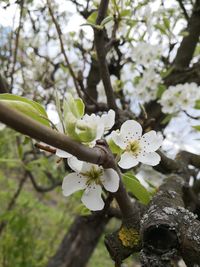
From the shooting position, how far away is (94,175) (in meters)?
0.60

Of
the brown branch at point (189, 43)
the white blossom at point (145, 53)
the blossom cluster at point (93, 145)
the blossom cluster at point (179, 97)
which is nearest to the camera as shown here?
the blossom cluster at point (93, 145)

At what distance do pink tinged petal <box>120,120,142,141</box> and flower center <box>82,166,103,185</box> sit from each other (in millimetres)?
90

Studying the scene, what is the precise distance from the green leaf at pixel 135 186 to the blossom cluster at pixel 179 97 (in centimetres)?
101

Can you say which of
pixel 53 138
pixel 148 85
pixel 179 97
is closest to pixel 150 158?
pixel 53 138

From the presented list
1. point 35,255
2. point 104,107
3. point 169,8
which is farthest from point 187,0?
point 35,255

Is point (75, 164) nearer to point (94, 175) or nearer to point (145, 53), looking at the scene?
point (94, 175)

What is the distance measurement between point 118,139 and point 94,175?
0.07 m

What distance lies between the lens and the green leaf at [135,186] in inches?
27.0

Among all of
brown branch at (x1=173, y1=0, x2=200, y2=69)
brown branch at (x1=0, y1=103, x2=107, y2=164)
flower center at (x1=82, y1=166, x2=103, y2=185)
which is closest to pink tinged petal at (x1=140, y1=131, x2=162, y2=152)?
flower center at (x1=82, y1=166, x2=103, y2=185)

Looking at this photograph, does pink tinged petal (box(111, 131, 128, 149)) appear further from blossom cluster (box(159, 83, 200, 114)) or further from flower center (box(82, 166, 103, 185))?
blossom cluster (box(159, 83, 200, 114))

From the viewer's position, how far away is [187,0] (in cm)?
217

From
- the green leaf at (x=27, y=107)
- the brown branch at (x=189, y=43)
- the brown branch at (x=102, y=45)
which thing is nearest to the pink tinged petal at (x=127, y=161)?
the green leaf at (x=27, y=107)

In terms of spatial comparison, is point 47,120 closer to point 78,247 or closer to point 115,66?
point 115,66

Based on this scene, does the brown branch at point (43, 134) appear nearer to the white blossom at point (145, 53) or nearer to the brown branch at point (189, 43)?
the white blossom at point (145, 53)
